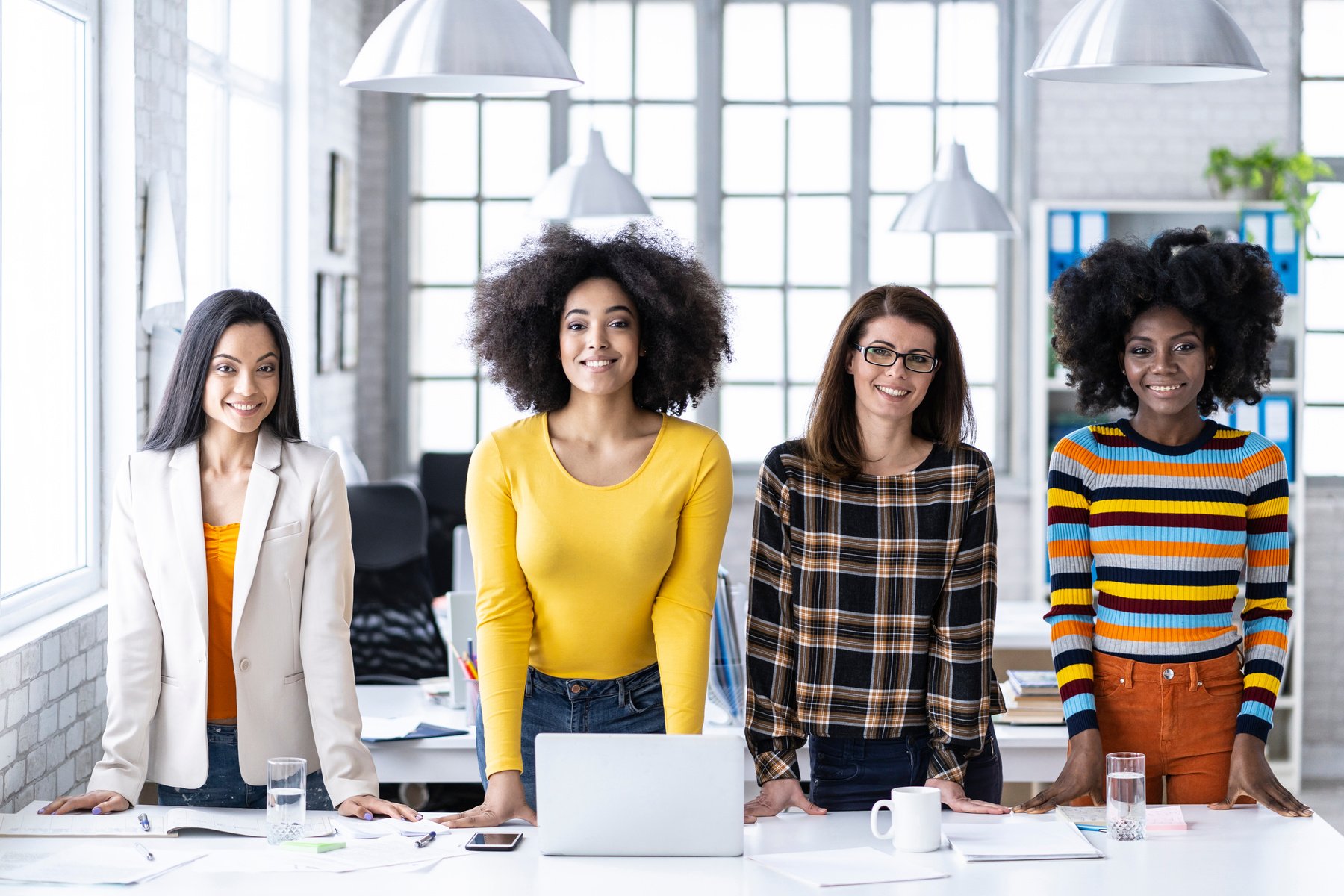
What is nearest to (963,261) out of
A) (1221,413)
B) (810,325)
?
(810,325)

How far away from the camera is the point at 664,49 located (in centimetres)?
611

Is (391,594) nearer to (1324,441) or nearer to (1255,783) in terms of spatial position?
(1255,783)

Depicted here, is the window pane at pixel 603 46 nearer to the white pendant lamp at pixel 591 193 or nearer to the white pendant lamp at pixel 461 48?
the white pendant lamp at pixel 591 193

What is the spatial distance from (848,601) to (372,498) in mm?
2219

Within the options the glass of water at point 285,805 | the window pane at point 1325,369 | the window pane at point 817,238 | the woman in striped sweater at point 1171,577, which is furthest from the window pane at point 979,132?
the glass of water at point 285,805

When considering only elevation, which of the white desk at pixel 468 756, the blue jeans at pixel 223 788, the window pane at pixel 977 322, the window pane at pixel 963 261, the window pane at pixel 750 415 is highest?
the window pane at pixel 963 261

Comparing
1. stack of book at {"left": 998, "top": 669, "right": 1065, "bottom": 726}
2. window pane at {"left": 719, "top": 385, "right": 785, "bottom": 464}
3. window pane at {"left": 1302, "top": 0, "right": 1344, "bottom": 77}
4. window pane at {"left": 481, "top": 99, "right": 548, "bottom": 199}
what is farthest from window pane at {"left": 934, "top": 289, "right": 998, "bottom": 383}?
stack of book at {"left": 998, "top": 669, "right": 1065, "bottom": 726}

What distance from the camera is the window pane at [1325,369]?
19.2 feet

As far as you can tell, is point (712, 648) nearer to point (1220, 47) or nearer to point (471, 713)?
point (471, 713)

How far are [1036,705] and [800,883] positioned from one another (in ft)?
4.47

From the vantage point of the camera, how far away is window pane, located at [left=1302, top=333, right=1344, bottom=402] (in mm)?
5863

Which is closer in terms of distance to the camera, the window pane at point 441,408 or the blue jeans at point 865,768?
the blue jeans at point 865,768

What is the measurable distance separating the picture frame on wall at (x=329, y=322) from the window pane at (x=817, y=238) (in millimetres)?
1975

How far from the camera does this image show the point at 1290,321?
5.36m
